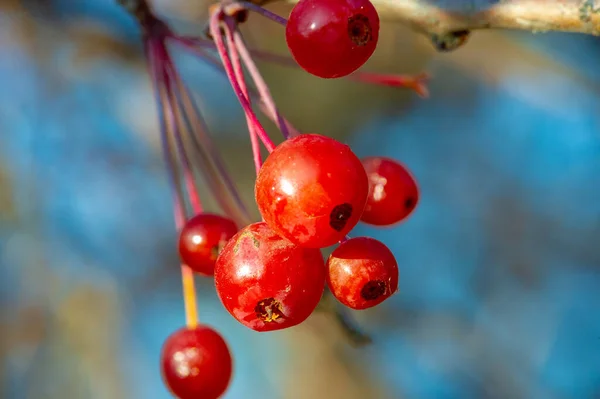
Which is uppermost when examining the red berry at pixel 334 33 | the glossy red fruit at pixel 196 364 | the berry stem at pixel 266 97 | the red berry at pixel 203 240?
the red berry at pixel 334 33

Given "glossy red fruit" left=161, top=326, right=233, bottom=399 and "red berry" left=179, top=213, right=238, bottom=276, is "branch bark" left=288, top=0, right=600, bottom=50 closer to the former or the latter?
"red berry" left=179, top=213, right=238, bottom=276

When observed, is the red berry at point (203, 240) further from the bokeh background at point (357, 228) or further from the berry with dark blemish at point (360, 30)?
the bokeh background at point (357, 228)

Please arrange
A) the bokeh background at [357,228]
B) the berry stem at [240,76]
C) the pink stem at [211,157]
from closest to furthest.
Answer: the berry stem at [240,76]
the pink stem at [211,157]
the bokeh background at [357,228]

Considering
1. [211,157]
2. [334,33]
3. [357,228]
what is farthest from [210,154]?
[357,228]

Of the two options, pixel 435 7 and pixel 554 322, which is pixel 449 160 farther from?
pixel 435 7

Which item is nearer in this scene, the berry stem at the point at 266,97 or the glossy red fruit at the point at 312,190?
the glossy red fruit at the point at 312,190

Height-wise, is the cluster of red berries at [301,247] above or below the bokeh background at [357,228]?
above

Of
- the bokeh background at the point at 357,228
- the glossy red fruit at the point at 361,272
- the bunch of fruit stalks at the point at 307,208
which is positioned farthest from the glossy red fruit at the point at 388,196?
the bokeh background at the point at 357,228

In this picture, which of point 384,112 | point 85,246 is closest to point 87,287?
point 85,246
